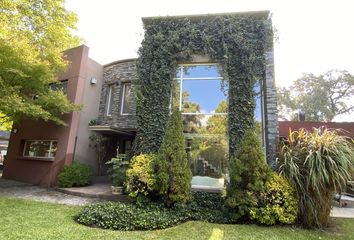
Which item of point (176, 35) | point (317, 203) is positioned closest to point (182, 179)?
point (317, 203)

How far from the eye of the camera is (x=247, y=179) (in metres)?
6.93

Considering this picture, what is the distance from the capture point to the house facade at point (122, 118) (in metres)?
8.62

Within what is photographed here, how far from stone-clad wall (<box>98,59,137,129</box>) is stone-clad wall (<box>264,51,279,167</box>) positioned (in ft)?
22.6

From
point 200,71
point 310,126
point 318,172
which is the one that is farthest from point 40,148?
point 310,126

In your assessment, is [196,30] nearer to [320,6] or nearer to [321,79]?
[320,6]

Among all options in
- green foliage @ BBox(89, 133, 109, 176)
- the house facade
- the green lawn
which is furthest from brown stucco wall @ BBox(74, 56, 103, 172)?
the green lawn

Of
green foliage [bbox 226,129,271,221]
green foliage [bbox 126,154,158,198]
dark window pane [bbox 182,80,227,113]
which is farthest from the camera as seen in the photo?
dark window pane [bbox 182,80,227,113]

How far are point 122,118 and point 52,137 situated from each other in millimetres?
3638

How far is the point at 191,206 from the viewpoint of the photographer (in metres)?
7.61

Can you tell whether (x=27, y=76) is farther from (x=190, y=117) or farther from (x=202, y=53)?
(x=202, y=53)

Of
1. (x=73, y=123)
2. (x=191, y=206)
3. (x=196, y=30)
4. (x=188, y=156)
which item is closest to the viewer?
(x=191, y=206)

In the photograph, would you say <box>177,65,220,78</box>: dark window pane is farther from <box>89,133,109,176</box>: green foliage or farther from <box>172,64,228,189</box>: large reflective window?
<box>89,133,109,176</box>: green foliage

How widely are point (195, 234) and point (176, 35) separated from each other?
7414mm

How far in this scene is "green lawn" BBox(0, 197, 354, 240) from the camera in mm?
5145
